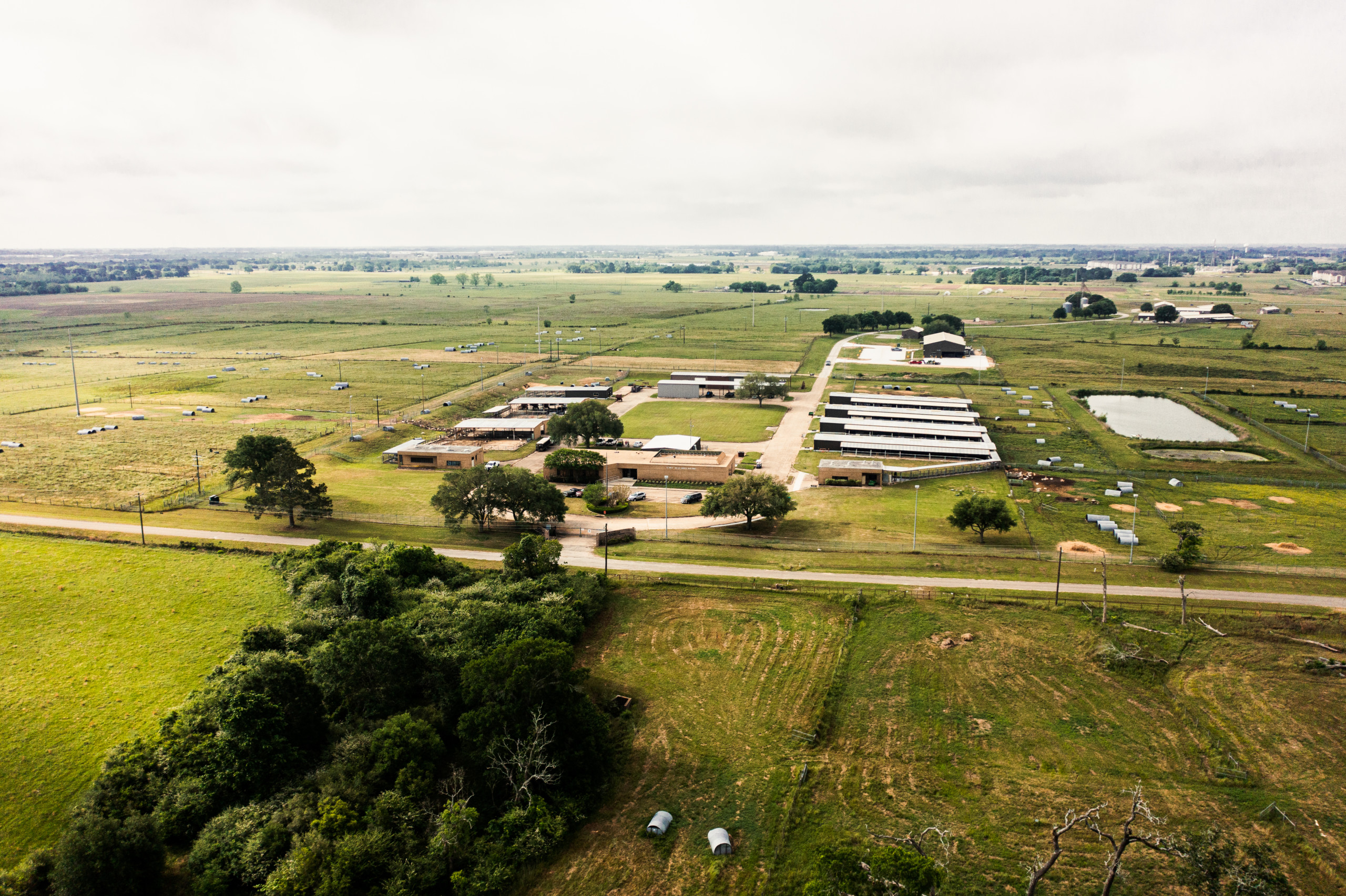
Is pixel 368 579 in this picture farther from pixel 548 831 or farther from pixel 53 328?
pixel 53 328

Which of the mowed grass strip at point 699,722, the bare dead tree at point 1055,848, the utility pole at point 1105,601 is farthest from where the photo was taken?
the utility pole at point 1105,601

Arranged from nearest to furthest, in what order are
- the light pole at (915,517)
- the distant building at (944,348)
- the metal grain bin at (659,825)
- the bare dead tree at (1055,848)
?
the bare dead tree at (1055,848) < the metal grain bin at (659,825) < the light pole at (915,517) < the distant building at (944,348)

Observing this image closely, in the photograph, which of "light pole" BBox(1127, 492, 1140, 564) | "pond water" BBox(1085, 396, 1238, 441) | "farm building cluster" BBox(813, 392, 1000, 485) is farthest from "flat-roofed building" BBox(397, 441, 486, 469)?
"pond water" BBox(1085, 396, 1238, 441)

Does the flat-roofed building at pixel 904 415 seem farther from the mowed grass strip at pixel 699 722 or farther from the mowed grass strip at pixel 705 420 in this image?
the mowed grass strip at pixel 699 722

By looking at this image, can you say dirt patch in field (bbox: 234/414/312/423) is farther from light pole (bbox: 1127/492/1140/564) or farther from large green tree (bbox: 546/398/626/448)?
light pole (bbox: 1127/492/1140/564)

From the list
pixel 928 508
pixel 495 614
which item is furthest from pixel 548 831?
pixel 928 508

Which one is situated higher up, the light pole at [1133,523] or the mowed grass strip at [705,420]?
the mowed grass strip at [705,420]

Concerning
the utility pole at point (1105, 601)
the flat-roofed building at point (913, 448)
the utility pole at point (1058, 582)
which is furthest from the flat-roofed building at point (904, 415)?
the utility pole at point (1105, 601)

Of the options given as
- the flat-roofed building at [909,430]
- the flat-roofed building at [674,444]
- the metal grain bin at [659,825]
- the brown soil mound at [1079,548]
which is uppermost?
the flat-roofed building at [909,430]
